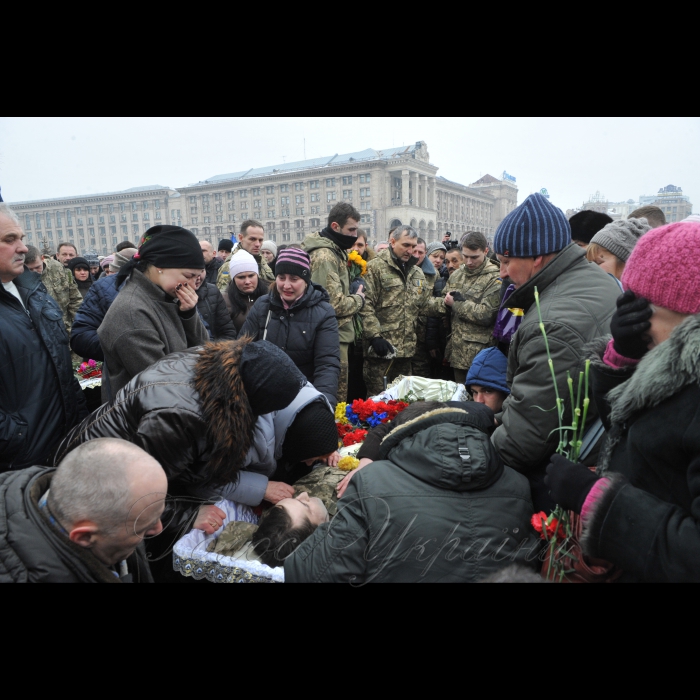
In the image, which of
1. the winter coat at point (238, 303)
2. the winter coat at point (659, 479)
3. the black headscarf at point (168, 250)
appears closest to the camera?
the winter coat at point (659, 479)

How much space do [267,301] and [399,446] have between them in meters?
2.36

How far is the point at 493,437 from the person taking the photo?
1.78m

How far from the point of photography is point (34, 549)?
124cm

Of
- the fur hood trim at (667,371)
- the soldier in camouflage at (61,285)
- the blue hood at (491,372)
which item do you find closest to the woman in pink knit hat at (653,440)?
the fur hood trim at (667,371)

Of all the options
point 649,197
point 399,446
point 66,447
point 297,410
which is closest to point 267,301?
point 297,410

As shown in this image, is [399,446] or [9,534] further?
[399,446]

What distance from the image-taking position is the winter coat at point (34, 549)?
4.01 ft

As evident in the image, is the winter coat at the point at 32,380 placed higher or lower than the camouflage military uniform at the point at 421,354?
higher

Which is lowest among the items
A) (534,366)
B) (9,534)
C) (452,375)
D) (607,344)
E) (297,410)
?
(452,375)

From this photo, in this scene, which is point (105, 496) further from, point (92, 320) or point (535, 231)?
point (92, 320)

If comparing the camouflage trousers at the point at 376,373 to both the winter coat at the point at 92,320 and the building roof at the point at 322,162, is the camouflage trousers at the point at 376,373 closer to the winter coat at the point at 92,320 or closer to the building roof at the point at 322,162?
the winter coat at the point at 92,320

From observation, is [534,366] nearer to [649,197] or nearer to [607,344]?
[607,344]

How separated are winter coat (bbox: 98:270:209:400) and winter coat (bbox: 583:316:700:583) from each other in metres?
2.09

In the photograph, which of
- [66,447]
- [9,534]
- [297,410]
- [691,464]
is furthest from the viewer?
[297,410]
